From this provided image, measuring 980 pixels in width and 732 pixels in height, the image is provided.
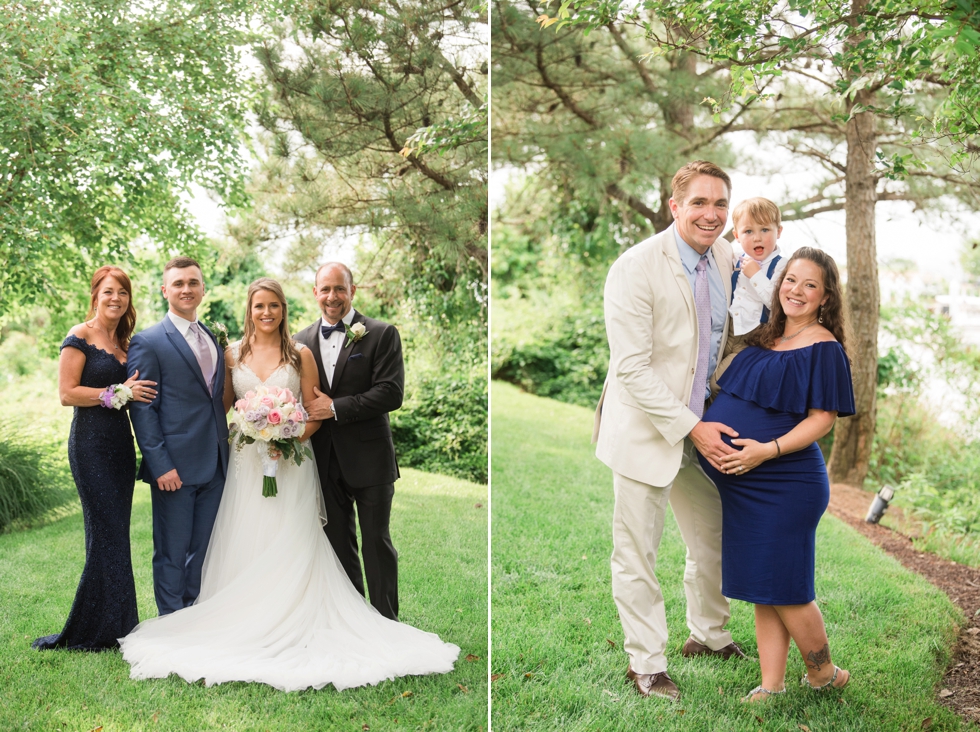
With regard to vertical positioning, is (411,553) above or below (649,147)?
below

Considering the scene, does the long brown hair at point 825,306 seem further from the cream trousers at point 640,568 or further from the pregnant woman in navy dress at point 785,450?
the cream trousers at point 640,568

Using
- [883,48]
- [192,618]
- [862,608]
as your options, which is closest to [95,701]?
[192,618]

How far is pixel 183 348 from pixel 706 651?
259 cm

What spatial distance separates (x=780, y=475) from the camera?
2867 mm

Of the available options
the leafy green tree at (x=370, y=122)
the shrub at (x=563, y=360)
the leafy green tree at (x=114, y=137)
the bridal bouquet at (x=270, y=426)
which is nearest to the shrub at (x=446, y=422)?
the bridal bouquet at (x=270, y=426)

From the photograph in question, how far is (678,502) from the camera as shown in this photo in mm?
3314

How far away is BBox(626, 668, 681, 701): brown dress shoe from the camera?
2.99m

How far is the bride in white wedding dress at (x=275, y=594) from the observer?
10.3 feet

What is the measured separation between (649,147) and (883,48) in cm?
426

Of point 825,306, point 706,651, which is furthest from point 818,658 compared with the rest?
point 825,306

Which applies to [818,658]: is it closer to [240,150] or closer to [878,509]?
[878,509]

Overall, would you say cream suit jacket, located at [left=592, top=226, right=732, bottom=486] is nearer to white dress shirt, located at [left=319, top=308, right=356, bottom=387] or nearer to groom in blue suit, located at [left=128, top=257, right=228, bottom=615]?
white dress shirt, located at [left=319, top=308, right=356, bottom=387]

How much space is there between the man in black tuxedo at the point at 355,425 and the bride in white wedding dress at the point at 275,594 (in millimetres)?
61

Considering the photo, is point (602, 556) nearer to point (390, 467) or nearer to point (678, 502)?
point (678, 502)
